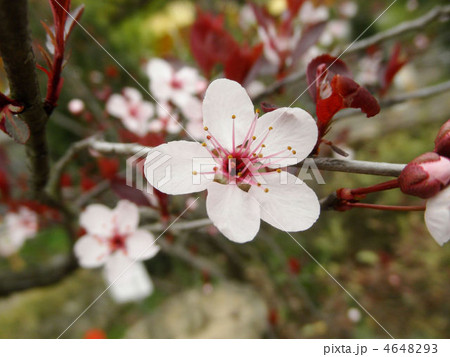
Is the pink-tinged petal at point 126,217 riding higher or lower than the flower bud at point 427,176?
lower

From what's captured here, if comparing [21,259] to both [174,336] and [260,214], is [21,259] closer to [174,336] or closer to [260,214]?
[174,336]

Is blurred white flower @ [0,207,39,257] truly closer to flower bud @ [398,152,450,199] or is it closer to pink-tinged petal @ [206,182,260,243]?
pink-tinged petal @ [206,182,260,243]

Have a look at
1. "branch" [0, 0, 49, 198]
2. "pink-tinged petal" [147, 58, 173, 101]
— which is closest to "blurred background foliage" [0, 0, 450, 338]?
"pink-tinged petal" [147, 58, 173, 101]

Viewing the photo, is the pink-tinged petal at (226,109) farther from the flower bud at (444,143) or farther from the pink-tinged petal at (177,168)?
the flower bud at (444,143)

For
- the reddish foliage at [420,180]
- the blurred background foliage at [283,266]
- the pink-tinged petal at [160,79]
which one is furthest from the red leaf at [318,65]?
the blurred background foliage at [283,266]

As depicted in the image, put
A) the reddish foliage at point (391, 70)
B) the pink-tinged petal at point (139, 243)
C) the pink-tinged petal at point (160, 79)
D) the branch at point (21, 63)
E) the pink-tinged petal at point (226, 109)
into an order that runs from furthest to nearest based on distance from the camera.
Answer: the pink-tinged petal at point (160, 79), the reddish foliage at point (391, 70), the pink-tinged petal at point (139, 243), the pink-tinged petal at point (226, 109), the branch at point (21, 63)

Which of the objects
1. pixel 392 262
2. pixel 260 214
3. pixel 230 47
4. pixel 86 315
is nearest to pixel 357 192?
pixel 260 214

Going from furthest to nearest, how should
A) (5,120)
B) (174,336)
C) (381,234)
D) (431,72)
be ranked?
(431,72)
(381,234)
(174,336)
(5,120)

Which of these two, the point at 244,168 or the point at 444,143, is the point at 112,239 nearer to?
the point at 244,168
